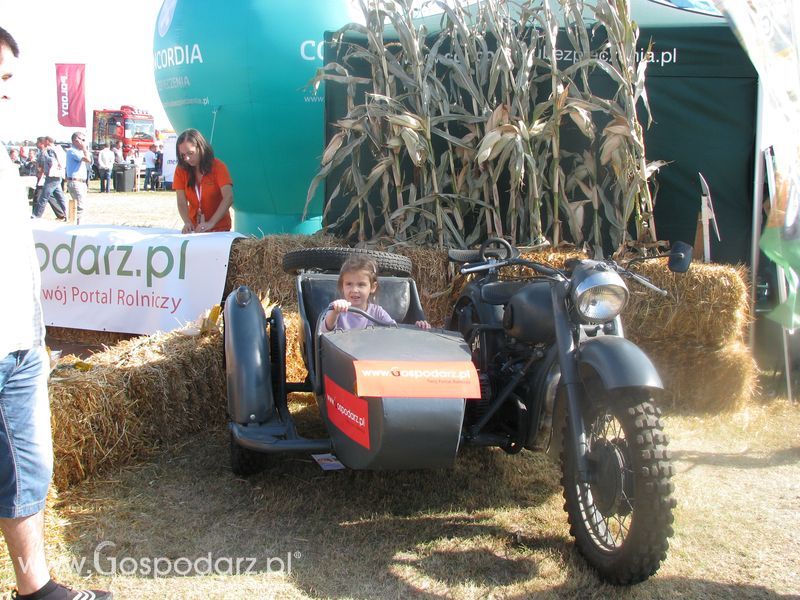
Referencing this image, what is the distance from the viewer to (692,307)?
446 cm

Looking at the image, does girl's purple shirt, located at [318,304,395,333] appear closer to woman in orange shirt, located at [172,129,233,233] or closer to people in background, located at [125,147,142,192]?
woman in orange shirt, located at [172,129,233,233]

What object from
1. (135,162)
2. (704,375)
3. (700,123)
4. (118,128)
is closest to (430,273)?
(704,375)

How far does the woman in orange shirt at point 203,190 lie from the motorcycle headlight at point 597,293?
4.19 meters

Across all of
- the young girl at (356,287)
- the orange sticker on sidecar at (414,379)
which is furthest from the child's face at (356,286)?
the orange sticker on sidecar at (414,379)

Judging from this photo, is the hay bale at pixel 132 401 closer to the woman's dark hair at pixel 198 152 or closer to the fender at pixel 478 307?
the fender at pixel 478 307

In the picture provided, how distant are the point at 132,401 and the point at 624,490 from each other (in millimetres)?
2330

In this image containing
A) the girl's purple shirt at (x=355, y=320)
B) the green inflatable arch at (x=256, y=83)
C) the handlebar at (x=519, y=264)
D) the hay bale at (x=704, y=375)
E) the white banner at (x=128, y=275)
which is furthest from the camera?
the green inflatable arch at (x=256, y=83)

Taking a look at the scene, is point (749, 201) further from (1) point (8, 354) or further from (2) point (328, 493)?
(1) point (8, 354)

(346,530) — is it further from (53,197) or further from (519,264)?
(53,197)

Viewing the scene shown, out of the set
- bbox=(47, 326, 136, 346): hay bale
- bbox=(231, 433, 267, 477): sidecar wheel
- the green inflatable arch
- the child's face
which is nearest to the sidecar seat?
the child's face

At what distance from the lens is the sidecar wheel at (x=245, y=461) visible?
10.8ft

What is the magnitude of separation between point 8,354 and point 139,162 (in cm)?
3255

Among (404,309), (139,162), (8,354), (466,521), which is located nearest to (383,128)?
(404,309)

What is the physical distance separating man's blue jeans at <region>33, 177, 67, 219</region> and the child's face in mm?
13047
